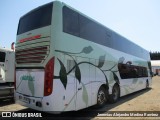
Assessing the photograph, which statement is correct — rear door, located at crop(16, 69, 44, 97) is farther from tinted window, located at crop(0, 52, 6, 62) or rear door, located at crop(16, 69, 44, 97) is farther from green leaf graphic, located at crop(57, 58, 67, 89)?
tinted window, located at crop(0, 52, 6, 62)

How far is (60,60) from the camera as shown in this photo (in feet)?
20.0

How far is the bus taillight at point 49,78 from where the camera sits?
5.92 meters

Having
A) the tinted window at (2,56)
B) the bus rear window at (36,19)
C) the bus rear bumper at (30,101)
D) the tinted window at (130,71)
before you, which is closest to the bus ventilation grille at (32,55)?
the bus rear window at (36,19)

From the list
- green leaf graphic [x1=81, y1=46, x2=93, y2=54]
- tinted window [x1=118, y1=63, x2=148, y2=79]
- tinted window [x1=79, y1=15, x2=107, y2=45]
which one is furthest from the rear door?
tinted window [x1=118, y1=63, x2=148, y2=79]

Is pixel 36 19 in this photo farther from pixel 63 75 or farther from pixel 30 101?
pixel 30 101

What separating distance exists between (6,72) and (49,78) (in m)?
4.96

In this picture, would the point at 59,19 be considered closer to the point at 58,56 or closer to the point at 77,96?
the point at 58,56

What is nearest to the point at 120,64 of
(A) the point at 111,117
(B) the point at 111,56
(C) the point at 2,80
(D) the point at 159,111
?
(B) the point at 111,56

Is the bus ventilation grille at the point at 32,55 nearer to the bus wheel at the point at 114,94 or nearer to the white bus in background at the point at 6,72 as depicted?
the white bus in background at the point at 6,72

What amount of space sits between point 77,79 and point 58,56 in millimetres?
1304

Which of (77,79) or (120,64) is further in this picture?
(120,64)

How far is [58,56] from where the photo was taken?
6.04 meters

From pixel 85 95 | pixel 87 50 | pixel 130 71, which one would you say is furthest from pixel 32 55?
pixel 130 71

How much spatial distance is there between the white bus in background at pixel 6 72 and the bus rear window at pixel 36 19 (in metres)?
2.68
